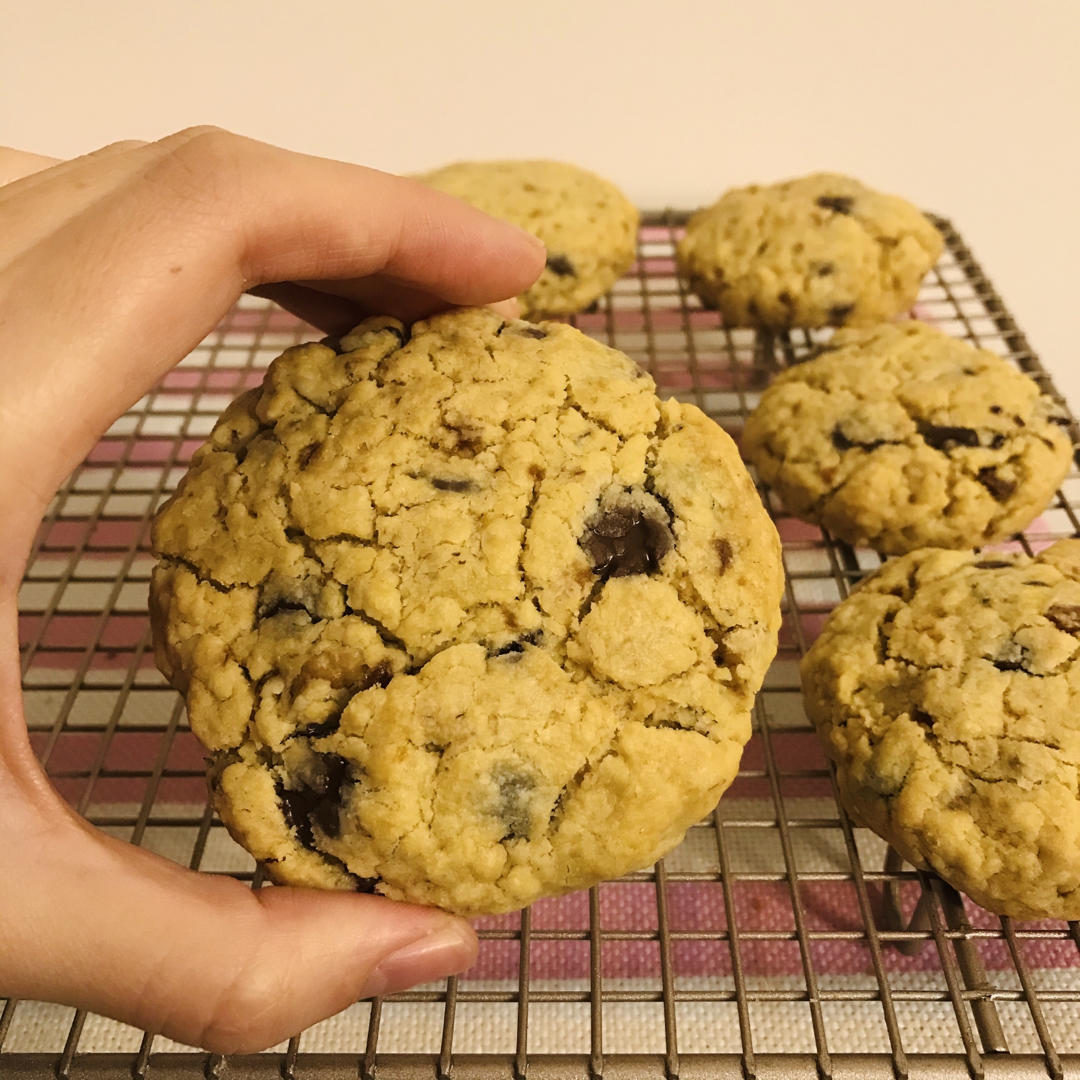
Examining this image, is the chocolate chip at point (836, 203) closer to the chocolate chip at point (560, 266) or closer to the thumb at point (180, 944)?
the chocolate chip at point (560, 266)

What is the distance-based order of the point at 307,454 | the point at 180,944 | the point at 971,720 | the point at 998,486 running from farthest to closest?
the point at 998,486
the point at 971,720
the point at 307,454
the point at 180,944

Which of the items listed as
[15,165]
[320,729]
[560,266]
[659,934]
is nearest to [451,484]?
[320,729]

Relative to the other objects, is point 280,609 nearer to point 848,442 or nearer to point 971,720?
point 971,720

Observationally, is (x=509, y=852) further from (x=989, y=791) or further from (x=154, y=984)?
(x=989, y=791)

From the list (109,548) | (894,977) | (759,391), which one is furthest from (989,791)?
(109,548)

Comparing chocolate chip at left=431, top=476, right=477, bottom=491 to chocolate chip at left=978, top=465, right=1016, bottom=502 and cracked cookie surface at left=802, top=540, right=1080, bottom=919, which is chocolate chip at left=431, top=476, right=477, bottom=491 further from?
chocolate chip at left=978, top=465, right=1016, bottom=502
